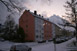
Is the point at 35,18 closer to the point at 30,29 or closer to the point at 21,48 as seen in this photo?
the point at 30,29

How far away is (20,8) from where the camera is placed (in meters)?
12.0

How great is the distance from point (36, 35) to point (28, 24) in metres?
5.85

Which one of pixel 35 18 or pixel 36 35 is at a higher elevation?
pixel 35 18

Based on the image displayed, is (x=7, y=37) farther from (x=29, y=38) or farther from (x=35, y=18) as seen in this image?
(x=35, y=18)

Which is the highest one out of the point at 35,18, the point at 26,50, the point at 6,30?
the point at 35,18

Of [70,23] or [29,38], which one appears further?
[29,38]

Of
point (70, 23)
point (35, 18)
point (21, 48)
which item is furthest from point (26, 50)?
point (35, 18)

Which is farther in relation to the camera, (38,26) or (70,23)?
(38,26)

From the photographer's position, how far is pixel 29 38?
4966 cm

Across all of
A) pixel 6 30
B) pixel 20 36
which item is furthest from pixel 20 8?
pixel 6 30

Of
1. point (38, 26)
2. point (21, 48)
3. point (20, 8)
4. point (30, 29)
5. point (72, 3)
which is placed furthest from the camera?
point (38, 26)

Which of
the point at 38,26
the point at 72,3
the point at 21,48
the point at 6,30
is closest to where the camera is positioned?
the point at 21,48

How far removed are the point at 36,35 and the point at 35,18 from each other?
7347 millimetres

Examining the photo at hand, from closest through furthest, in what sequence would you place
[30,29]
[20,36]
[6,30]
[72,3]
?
1. [72,3]
2. [20,36]
3. [6,30]
4. [30,29]
